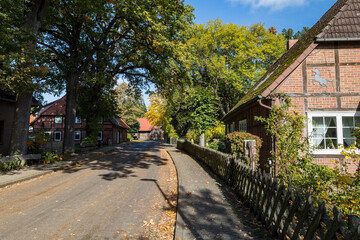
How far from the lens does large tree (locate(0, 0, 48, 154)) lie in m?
9.97

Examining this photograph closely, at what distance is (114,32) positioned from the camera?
17.3 metres

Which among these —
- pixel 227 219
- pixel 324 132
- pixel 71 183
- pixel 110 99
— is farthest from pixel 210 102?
pixel 227 219

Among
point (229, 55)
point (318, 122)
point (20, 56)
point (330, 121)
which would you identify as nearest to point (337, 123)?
point (330, 121)

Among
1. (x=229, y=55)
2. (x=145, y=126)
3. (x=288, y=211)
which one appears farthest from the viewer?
(x=145, y=126)

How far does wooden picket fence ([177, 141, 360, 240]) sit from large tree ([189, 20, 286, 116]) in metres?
23.7

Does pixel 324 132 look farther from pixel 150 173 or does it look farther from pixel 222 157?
pixel 150 173

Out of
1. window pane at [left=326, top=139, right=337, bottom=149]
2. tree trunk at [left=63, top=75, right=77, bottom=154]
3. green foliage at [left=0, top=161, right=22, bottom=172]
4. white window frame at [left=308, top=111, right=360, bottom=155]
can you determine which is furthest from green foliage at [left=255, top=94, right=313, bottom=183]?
tree trunk at [left=63, top=75, right=77, bottom=154]

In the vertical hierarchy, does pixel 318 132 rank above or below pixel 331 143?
above

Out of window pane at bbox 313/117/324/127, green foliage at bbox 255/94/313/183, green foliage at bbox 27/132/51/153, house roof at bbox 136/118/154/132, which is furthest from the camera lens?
house roof at bbox 136/118/154/132

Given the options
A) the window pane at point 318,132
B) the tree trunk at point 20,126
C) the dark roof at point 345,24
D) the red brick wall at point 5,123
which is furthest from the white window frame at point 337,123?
the red brick wall at point 5,123

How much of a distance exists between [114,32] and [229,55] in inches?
721

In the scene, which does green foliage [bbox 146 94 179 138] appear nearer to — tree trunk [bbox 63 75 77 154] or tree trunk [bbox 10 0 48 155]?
tree trunk [bbox 63 75 77 154]

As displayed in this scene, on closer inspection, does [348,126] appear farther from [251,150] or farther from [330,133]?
A: [251,150]

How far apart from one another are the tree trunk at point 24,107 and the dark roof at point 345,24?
14.3 meters
